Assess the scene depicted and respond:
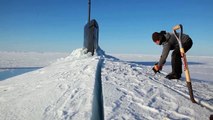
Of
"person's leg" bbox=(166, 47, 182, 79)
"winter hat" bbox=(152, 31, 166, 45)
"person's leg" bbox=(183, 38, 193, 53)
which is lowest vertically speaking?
"person's leg" bbox=(166, 47, 182, 79)

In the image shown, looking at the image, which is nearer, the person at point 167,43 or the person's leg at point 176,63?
the person at point 167,43

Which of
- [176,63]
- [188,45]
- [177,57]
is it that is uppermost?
[188,45]

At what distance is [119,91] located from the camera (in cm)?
343

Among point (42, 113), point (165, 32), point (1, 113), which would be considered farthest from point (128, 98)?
point (165, 32)

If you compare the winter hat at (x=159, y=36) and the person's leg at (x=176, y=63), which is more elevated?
the winter hat at (x=159, y=36)

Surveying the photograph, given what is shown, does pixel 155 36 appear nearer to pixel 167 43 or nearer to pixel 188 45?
pixel 167 43

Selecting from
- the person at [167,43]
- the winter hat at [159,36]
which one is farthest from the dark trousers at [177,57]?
the winter hat at [159,36]

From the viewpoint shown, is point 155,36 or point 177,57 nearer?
point 155,36

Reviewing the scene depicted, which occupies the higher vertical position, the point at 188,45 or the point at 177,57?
the point at 188,45

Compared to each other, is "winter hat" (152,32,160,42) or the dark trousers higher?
"winter hat" (152,32,160,42)

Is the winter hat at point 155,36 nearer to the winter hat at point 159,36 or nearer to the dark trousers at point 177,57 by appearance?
the winter hat at point 159,36

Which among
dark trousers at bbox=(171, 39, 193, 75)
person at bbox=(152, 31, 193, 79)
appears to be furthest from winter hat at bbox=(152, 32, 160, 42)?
dark trousers at bbox=(171, 39, 193, 75)

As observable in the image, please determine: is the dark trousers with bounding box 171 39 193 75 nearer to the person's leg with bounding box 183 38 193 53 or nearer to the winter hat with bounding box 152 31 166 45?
the person's leg with bounding box 183 38 193 53

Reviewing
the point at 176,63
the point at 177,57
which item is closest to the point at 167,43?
Result: the point at 177,57
